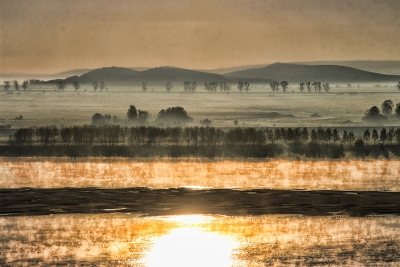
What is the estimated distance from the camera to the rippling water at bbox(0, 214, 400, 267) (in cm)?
3794

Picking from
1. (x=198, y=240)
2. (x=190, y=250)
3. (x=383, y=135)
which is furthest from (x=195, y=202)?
(x=383, y=135)

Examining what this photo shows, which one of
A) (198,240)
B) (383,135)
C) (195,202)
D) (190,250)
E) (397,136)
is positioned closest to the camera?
(190,250)

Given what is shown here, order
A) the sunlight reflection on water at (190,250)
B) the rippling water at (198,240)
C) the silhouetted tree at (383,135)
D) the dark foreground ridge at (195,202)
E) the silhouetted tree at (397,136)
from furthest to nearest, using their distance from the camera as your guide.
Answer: the silhouetted tree at (397,136), the silhouetted tree at (383,135), the dark foreground ridge at (195,202), the sunlight reflection on water at (190,250), the rippling water at (198,240)

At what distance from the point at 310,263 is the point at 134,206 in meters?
25.9

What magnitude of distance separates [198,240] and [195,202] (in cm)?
1969

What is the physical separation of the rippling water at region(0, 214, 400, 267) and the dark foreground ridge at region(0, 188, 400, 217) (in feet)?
10.6

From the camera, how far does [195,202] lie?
210ft

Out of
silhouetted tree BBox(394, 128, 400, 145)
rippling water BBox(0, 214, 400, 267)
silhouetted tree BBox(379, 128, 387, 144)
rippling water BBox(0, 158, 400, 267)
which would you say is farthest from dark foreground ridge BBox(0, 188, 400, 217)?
silhouetted tree BBox(394, 128, 400, 145)

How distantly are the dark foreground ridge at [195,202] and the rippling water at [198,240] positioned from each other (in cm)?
324

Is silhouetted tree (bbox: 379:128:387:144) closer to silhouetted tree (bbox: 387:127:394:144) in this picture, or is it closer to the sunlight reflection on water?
silhouetted tree (bbox: 387:127:394:144)

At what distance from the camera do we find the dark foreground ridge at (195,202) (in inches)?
2259

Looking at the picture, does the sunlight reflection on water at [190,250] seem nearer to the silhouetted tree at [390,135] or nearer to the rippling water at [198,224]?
the rippling water at [198,224]

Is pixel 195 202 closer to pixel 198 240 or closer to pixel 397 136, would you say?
pixel 198 240

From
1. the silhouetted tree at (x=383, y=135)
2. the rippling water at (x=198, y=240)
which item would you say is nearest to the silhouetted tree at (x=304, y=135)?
the silhouetted tree at (x=383, y=135)
